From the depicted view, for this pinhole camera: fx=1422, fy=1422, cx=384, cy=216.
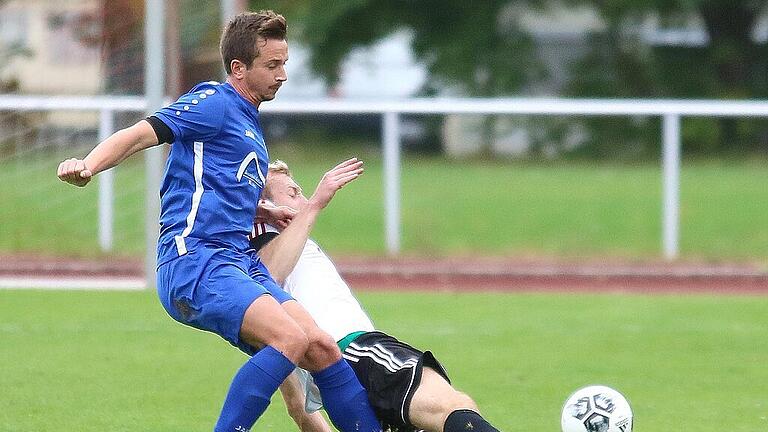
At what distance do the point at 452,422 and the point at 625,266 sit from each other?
27.2 feet

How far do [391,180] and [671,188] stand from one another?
2737mm

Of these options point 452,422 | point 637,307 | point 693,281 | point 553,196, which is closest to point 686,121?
point 553,196

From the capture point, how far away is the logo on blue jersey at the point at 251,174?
5.25 m

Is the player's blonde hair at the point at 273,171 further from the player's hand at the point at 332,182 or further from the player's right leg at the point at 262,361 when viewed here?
the player's right leg at the point at 262,361

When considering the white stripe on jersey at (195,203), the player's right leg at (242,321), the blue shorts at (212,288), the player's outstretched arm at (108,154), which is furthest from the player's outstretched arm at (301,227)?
the player's outstretched arm at (108,154)

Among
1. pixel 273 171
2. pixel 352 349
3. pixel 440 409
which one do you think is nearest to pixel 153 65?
pixel 273 171

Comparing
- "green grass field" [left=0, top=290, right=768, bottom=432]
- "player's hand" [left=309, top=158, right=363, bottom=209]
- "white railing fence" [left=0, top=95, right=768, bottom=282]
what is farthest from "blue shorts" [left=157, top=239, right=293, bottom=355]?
"white railing fence" [left=0, top=95, right=768, bottom=282]

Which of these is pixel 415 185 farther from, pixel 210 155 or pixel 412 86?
pixel 210 155

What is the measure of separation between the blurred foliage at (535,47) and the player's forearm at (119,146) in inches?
920

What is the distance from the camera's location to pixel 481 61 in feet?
94.0

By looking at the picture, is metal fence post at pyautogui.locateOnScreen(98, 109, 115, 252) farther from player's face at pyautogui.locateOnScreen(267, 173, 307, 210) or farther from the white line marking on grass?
player's face at pyautogui.locateOnScreen(267, 173, 307, 210)

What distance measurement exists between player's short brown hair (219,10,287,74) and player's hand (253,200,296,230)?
61cm

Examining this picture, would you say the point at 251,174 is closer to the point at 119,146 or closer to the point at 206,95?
the point at 206,95

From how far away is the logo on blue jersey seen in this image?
525cm
